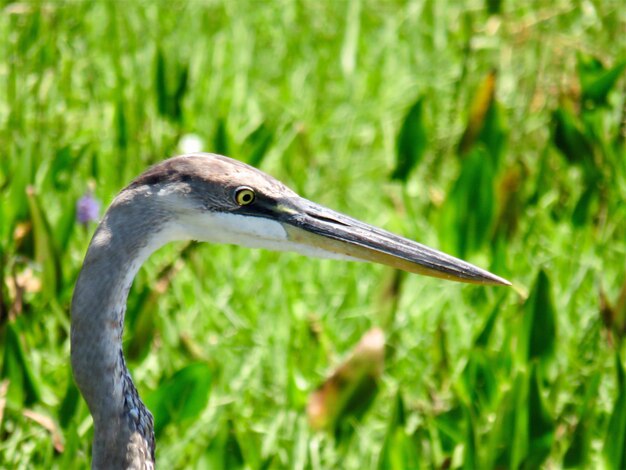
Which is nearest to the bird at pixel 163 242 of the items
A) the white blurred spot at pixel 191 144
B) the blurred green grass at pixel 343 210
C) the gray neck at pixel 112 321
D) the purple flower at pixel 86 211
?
the gray neck at pixel 112 321

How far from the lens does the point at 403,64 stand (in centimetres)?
561

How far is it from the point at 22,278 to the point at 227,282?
741 mm

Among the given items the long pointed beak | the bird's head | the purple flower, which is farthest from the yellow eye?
the purple flower

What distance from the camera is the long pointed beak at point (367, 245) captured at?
2623mm

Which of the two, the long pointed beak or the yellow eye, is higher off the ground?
the yellow eye

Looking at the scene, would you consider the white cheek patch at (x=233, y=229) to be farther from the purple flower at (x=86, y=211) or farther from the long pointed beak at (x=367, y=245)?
the purple flower at (x=86, y=211)

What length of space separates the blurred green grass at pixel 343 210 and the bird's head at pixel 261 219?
1.66 feet

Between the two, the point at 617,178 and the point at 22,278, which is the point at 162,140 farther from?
the point at 617,178

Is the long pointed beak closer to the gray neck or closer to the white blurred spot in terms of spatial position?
→ the gray neck

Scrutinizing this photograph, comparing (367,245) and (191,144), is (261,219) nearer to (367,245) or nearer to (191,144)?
(367,245)

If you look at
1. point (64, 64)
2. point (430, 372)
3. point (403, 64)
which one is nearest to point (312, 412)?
point (430, 372)

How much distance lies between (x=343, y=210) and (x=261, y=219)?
2.10m

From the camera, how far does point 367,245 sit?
8.69 feet

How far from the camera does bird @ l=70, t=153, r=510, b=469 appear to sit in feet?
7.68
